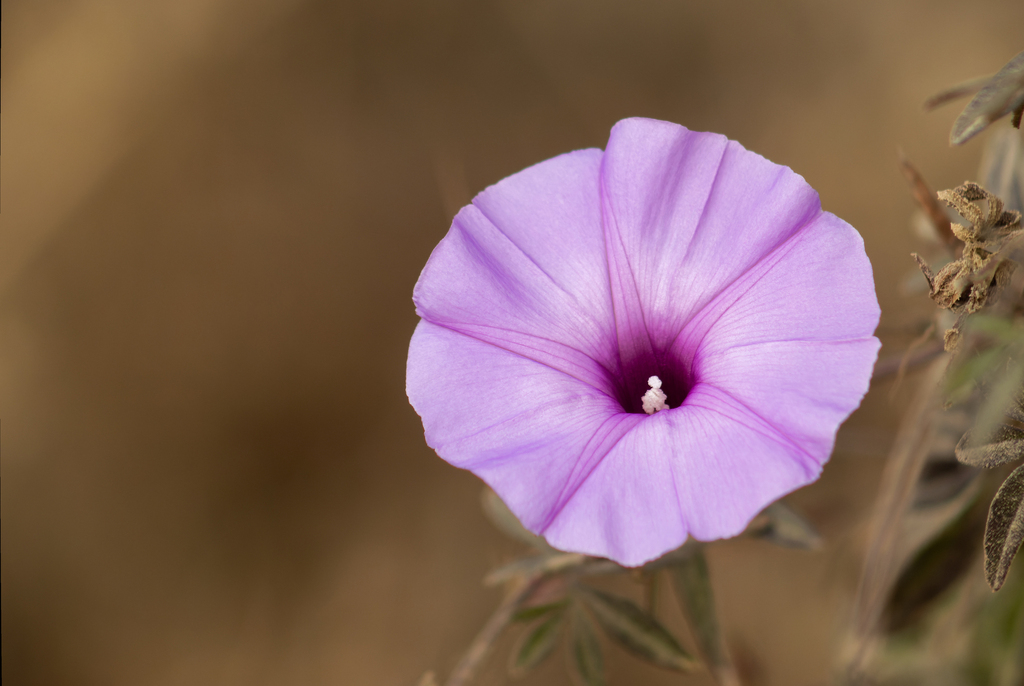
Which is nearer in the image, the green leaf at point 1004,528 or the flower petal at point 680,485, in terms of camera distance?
the flower petal at point 680,485

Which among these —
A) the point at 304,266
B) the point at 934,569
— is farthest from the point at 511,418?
the point at 304,266

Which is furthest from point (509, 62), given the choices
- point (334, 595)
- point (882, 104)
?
point (334, 595)

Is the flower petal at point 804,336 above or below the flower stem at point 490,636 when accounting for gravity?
above

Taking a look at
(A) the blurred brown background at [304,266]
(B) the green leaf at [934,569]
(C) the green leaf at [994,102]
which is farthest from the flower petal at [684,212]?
(A) the blurred brown background at [304,266]

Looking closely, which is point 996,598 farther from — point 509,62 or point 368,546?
point 509,62

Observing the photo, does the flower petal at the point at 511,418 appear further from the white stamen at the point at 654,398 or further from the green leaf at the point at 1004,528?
the green leaf at the point at 1004,528

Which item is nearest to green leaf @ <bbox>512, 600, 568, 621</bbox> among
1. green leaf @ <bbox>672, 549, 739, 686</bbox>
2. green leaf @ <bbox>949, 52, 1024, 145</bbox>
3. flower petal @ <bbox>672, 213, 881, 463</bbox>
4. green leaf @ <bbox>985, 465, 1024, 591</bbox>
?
green leaf @ <bbox>672, 549, 739, 686</bbox>
